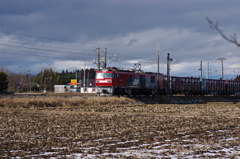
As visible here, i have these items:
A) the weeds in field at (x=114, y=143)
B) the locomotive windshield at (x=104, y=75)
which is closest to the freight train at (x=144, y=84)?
the locomotive windshield at (x=104, y=75)

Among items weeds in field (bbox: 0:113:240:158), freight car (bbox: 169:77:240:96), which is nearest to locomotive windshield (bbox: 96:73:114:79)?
freight car (bbox: 169:77:240:96)

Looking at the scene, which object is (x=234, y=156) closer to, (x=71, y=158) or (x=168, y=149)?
(x=168, y=149)

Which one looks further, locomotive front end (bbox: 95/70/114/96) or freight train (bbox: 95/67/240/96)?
freight train (bbox: 95/67/240/96)

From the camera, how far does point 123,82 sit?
163ft

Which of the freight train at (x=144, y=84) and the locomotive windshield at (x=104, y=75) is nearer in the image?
the locomotive windshield at (x=104, y=75)

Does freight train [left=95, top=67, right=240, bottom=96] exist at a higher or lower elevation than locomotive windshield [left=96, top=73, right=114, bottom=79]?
lower

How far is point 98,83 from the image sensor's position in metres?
49.3

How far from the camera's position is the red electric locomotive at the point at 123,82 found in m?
48.2

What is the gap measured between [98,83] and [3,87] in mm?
34185

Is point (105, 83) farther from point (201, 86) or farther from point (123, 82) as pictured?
point (201, 86)

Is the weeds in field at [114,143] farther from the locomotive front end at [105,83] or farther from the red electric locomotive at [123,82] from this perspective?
the red electric locomotive at [123,82]

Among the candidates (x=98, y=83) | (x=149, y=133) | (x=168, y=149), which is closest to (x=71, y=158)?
(x=168, y=149)

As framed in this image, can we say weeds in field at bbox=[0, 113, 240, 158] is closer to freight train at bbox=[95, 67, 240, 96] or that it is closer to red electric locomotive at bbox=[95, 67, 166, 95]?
red electric locomotive at bbox=[95, 67, 166, 95]

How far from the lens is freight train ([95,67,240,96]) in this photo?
48406 mm
